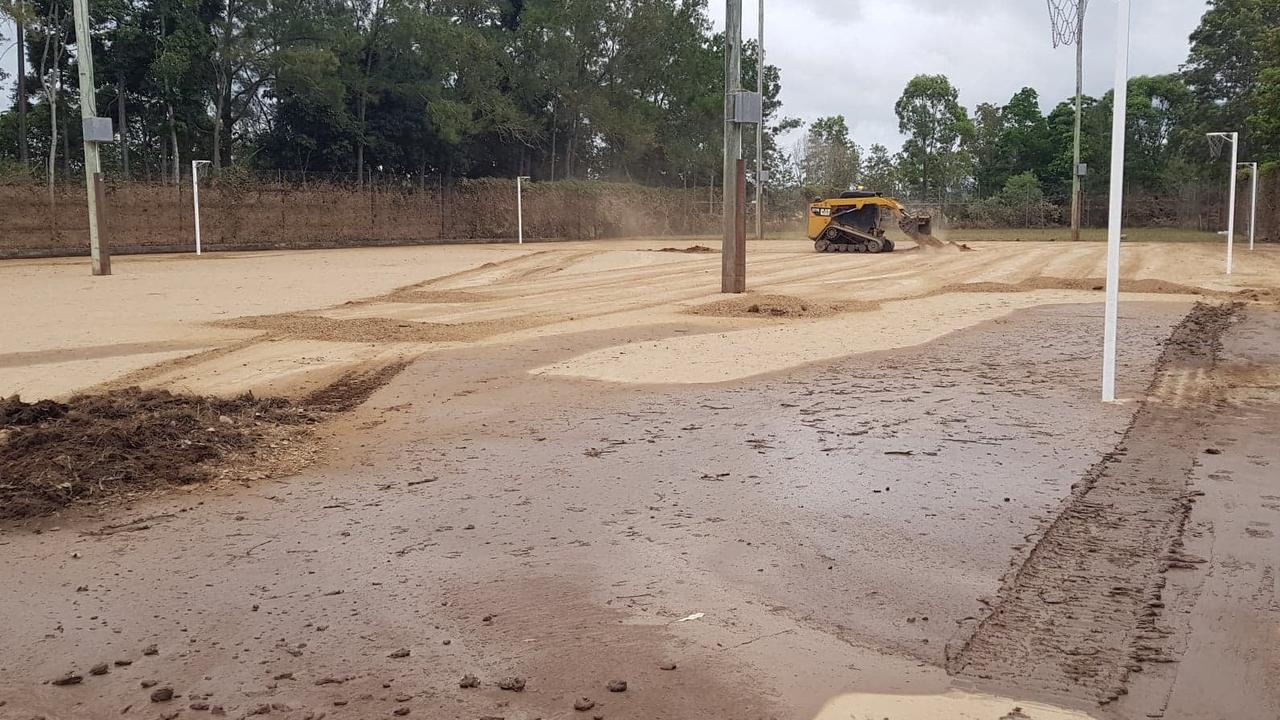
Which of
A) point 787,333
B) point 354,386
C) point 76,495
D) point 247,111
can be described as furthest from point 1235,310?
point 247,111

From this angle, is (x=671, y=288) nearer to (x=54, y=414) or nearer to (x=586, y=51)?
(x=54, y=414)

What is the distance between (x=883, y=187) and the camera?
220ft

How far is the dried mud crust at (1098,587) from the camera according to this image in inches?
149

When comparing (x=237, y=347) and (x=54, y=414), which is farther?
(x=237, y=347)

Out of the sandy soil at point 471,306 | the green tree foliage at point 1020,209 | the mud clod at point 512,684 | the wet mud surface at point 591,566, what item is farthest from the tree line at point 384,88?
the mud clod at point 512,684

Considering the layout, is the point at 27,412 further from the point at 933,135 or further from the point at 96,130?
the point at 933,135

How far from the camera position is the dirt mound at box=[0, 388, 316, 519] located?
6.19 meters

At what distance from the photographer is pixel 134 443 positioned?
692 cm

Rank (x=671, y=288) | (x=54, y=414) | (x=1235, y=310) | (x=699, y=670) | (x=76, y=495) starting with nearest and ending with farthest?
(x=699, y=670), (x=76, y=495), (x=54, y=414), (x=1235, y=310), (x=671, y=288)

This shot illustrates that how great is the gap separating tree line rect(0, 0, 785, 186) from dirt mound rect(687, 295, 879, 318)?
21812mm

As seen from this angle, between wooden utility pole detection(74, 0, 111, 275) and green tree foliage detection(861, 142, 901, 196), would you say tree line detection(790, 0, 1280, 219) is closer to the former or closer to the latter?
green tree foliage detection(861, 142, 901, 196)

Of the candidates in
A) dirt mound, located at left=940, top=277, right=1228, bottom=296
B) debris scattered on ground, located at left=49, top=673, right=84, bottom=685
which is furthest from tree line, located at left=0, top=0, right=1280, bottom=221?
debris scattered on ground, located at left=49, top=673, right=84, bottom=685

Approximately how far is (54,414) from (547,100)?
160 ft

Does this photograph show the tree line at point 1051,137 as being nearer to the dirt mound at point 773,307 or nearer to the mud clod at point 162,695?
the dirt mound at point 773,307
